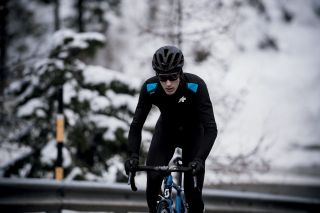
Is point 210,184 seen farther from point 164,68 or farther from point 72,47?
point 164,68

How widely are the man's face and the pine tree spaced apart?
4.68 m

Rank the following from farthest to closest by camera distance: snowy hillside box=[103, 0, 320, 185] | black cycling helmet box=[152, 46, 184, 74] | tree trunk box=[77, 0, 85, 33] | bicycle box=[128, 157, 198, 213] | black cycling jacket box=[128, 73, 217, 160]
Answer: tree trunk box=[77, 0, 85, 33] < snowy hillside box=[103, 0, 320, 185] < black cycling jacket box=[128, 73, 217, 160] < black cycling helmet box=[152, 46, 184, 74] < bicycle box=[128, 157, 198, 213]

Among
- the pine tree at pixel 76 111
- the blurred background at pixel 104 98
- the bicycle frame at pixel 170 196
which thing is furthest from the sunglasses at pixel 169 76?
the pine tree at pixel 76 111

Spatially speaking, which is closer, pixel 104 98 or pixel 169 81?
pixel 169 81

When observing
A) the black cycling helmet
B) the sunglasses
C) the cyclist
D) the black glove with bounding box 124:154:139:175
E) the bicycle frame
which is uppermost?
the black cycling helmet

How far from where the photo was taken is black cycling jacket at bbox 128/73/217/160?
4.56 metres

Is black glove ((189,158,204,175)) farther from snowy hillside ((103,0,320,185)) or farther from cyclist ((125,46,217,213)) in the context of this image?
snowy hillside ((103,0,320,185))

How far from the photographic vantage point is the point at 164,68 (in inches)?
173

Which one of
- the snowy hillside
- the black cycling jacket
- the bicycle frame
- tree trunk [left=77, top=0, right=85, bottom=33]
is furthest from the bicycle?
tree trunk [left=77, top=0, right=85, bottom=33]

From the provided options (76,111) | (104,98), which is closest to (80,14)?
(104,98)

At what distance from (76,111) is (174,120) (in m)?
4.61

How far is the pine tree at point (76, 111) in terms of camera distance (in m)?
9.06

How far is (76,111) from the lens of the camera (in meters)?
9.16

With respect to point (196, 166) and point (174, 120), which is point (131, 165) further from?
point (174, 120)
